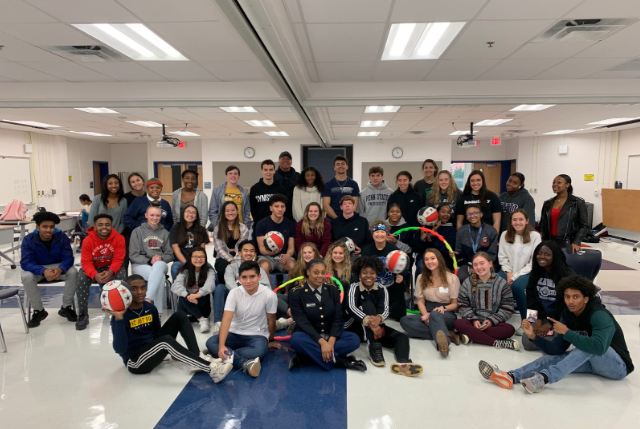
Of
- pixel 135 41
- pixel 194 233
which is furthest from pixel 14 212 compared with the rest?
pixel 194 233

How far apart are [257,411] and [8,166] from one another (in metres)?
12.5

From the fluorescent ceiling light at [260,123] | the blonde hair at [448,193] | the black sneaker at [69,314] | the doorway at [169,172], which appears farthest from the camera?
the doorway at [169,172]

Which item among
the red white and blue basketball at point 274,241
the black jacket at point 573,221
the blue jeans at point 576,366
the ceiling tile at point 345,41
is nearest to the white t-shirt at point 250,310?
the red white and blue basketball at point 274,241

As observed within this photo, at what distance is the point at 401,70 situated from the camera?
5.72 m

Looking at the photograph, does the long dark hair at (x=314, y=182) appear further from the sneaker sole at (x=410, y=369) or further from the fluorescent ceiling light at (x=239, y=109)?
the fluorescent ceiling light at (x=239, y=109)

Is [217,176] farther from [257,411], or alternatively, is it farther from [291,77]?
[257,411]

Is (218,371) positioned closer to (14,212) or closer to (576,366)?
(576,366)

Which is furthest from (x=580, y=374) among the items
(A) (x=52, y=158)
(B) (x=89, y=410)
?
(A) (x=52, y=158)

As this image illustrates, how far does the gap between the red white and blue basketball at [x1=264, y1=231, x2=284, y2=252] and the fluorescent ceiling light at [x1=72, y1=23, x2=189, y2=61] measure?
262 centimetres

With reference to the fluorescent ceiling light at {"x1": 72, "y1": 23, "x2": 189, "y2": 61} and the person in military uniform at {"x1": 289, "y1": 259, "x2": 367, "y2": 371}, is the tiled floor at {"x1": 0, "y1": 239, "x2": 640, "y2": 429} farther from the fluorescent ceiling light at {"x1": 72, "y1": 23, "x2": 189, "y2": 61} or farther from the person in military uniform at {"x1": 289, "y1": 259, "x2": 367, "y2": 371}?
the fluorescent ceiling light at {"x1": 72, "y1": 23, "x2": 189, "y2": 61}

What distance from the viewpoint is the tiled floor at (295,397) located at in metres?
2.52

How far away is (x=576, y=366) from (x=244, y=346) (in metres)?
2.63

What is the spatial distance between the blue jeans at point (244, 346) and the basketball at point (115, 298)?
2.71 feet

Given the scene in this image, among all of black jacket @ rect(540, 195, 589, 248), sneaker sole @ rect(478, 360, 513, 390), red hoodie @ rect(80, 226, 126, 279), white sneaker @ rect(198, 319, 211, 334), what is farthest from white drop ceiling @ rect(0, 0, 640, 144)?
sneaker sole @ rect(478, 360, 513, 390)
